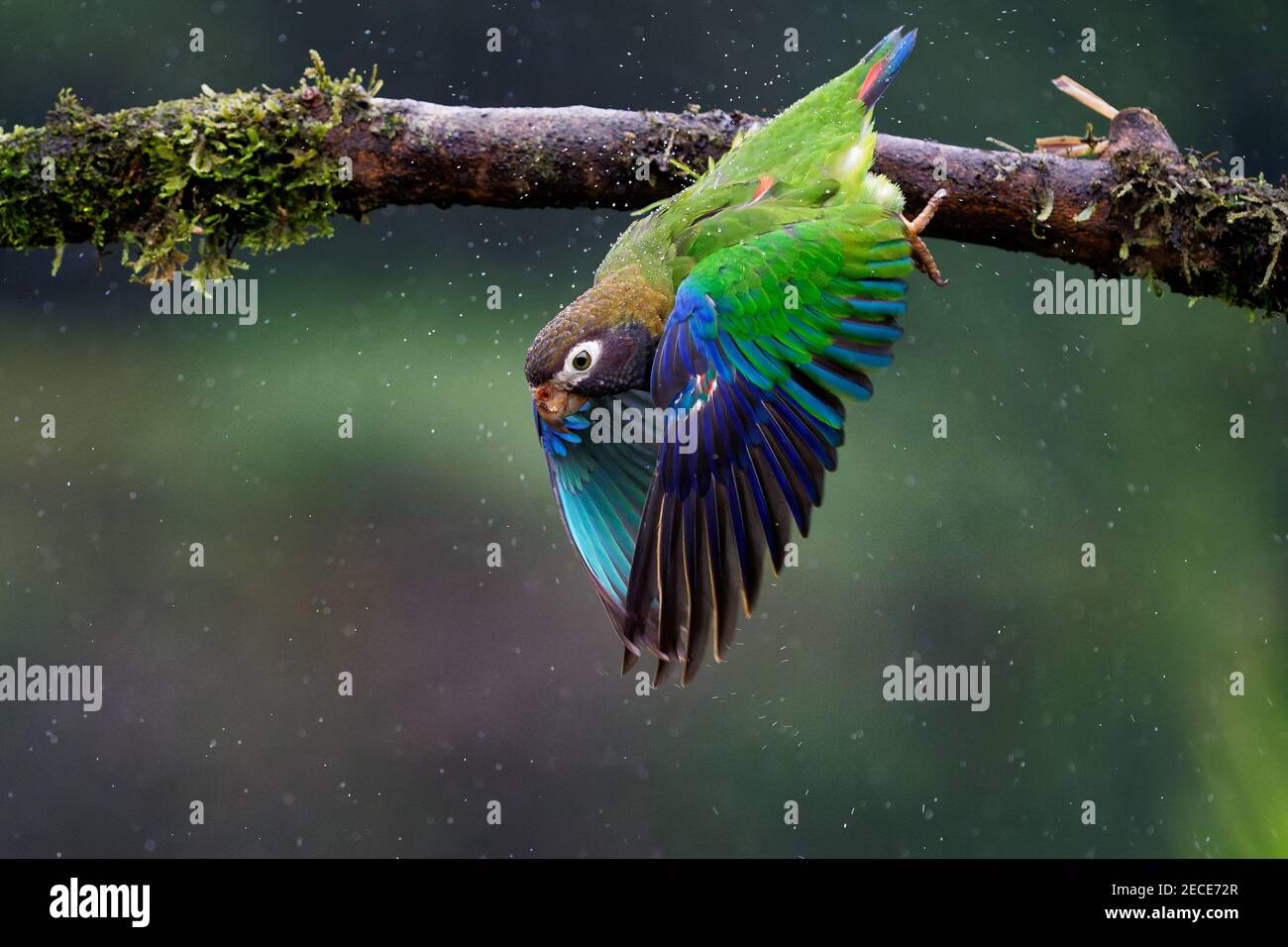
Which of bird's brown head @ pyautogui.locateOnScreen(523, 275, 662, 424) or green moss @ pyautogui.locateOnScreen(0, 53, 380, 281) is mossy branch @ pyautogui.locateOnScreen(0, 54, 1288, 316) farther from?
bird's brown head @ pyautogui.locateOnScreen(523, 275, 662, 424)

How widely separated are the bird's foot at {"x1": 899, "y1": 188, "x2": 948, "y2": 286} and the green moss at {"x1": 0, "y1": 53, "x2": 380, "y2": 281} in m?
1.32

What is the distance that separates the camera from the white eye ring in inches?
109

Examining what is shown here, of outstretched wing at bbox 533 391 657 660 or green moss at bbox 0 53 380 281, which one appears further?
outstretched wing at bbox 533 391 657 660

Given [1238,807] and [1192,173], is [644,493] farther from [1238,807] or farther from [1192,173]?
[1238,807]

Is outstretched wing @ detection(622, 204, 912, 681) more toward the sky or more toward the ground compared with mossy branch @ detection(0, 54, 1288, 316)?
more toward the ground

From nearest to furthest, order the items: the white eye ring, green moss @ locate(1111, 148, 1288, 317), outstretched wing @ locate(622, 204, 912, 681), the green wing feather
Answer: outstretched wing @ locate(622, 204, 912, 681) < the white eye ring < the green wing feather < green moss @ locate(1111, 148, 1288, 317)

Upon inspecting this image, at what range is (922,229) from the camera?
3.02 m

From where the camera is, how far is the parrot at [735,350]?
251 cm

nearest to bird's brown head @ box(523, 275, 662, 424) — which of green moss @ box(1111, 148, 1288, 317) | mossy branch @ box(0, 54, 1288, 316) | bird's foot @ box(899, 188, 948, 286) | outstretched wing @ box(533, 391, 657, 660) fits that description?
outstretched wing @ box(533, 391, 657, 660)

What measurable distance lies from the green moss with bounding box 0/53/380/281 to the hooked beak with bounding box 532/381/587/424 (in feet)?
2.23

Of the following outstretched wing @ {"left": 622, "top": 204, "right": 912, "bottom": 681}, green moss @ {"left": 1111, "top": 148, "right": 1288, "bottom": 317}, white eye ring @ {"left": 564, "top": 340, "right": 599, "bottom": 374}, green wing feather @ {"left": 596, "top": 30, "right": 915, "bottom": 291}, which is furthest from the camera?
green moss @ {"left": 1111, "top": 148, "right": 1288, "bottom": 317}

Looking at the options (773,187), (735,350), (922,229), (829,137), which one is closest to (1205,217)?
(922,229)

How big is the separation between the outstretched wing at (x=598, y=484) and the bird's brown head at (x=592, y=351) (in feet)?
0.87

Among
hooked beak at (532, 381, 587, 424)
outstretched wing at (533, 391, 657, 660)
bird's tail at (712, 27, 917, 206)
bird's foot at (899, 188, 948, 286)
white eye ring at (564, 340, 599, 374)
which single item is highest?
bird's tail at (712, 27, 917, 206)
